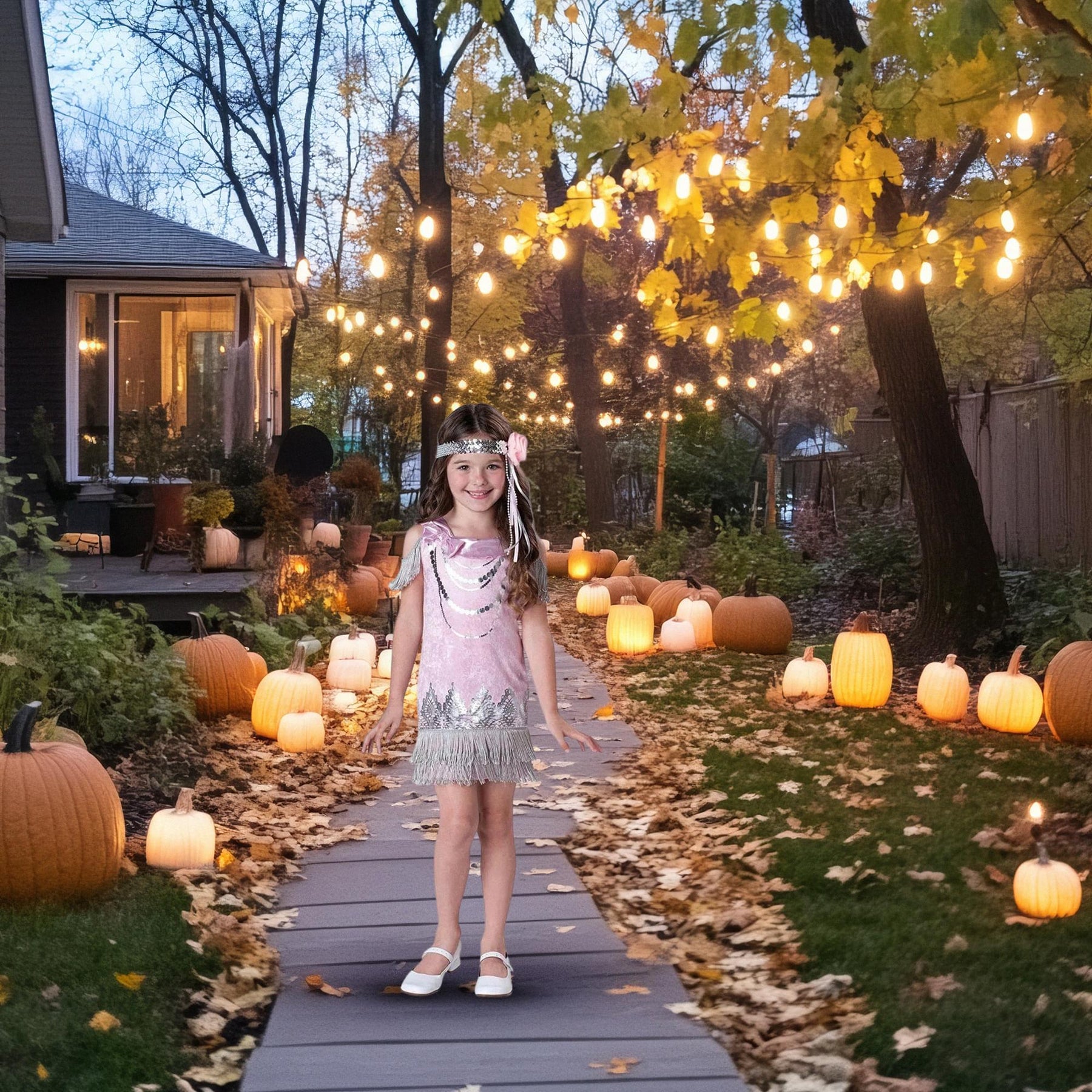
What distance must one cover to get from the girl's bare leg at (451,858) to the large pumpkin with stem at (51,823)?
1.35m

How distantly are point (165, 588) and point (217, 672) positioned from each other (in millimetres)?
2451

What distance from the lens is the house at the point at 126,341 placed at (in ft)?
52.1

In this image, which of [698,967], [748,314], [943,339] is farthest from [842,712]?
[943,339]

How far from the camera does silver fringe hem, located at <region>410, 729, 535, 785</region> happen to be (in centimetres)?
387

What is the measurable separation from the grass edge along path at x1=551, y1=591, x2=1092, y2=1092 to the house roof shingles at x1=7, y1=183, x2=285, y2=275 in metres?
10.4

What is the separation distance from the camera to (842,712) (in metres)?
8.06

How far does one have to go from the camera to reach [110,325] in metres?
16.4

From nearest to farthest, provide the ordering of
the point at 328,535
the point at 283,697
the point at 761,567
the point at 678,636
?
the point at 283,697 → the point at 678,636 → the point at 328,535 → the point at 761,567

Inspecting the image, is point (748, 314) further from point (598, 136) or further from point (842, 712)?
point (842, 712)

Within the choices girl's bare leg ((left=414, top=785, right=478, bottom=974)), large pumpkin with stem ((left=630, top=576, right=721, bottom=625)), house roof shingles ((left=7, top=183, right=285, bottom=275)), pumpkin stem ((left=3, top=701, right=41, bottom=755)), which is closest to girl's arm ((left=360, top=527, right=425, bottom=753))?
girl's bare leg ((left=414, top=785, right=478, bottom=974))

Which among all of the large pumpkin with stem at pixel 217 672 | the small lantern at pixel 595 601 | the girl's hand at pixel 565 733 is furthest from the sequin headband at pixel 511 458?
the small lantern at pixel 595 601

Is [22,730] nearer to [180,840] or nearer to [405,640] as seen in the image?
[180,840]

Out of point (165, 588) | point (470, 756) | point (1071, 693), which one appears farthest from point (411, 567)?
point (165, 588)

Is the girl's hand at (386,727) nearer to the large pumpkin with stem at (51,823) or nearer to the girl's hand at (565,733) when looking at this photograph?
the girl's hand at (565,733)
